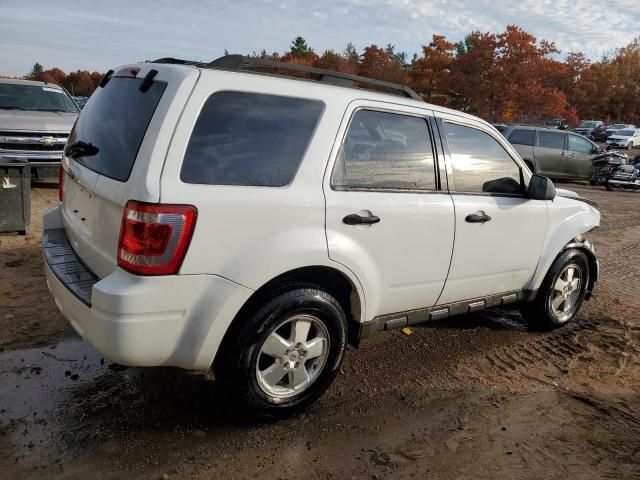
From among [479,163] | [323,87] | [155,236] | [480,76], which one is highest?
[480,76]

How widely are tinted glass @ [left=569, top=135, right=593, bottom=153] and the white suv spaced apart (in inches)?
573

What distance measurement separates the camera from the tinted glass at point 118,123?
2.68m

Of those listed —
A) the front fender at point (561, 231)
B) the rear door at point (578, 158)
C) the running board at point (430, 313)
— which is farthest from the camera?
the rear door at point (578, 158)

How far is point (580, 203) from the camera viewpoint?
4738 mm

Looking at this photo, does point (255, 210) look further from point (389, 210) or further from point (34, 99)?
point (34, 99)

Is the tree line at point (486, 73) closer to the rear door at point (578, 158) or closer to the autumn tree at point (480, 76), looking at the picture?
the autumn tree at point (480, 76)

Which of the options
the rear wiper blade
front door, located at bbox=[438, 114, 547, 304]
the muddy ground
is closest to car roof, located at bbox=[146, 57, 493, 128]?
front door, located at bbox=[438, 114, 547, 304]

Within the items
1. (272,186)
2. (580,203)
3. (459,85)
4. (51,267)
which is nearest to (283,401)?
(272,186)

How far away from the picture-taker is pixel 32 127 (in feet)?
30.0

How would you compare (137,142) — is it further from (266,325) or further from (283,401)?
(283,401)

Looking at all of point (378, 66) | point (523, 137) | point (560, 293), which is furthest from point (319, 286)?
point (378, 66)

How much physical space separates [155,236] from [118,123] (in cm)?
82

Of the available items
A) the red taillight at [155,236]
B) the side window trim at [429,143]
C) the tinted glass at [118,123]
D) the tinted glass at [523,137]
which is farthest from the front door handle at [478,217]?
the tinted glass at [523,137]

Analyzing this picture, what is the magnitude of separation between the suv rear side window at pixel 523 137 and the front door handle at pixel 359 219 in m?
14.6
